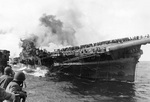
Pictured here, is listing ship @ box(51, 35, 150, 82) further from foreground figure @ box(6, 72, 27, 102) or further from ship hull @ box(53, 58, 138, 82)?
foreground figure @ box(6, 72, 27, 102)

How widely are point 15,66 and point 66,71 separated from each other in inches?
718

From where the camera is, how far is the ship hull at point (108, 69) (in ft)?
86.3

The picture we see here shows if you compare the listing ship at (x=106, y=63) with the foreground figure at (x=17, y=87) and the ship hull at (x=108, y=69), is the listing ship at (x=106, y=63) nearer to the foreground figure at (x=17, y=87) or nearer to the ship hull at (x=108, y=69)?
the ship hull at (x=108, y=69)

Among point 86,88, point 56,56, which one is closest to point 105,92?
point 86,88

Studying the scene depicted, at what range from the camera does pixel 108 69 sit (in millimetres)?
26578

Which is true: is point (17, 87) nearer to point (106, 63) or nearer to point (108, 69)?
point (106, 63)

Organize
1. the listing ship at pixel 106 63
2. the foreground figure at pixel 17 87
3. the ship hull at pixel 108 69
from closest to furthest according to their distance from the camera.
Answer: the foreground figure at pixel 17 87, the listing ship at pixel 106 63, the ship hull at pixel 108 69

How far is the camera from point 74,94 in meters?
18.5

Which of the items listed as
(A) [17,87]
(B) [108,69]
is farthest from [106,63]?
(A) [17,87]

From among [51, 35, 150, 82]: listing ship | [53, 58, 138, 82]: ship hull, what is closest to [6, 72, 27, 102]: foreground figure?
[51, 35, 150, 82]: listing ship

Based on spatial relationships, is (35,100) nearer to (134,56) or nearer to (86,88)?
(86,88)

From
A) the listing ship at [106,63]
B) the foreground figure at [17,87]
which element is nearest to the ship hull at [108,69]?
the listing ship at [106,63]

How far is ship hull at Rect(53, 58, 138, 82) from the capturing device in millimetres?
26314

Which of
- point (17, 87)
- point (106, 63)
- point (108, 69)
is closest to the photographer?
point (17, 87)
